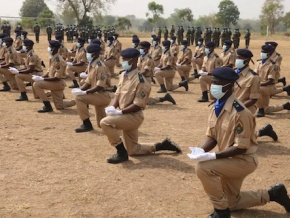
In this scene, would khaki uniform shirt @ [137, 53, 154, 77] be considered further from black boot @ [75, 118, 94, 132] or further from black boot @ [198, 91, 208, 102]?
black boot @ [75, 118, 94, 132]

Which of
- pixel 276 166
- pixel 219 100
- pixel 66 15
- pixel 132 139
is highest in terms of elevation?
pixel 66 15

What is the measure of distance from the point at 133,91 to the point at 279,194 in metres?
2.69

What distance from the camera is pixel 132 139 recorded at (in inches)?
246

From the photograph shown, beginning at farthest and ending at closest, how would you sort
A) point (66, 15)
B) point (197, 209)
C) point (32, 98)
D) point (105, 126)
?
point (66, 15)
point (32, 98)
point (105, 126)
point (197, 209)

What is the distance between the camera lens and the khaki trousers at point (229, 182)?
400 centimetres

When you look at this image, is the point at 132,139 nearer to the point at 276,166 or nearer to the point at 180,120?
the point at 276,166

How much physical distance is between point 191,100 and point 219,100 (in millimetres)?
7429

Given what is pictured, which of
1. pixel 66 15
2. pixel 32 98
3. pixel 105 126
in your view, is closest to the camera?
pixel 105 126

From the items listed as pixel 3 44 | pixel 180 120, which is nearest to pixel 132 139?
pixel 180 120

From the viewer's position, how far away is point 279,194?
4293mm

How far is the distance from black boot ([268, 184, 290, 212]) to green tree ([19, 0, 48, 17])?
8686 cm

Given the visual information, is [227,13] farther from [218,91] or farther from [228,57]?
[218,91]

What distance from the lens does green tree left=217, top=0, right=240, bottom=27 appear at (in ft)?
257

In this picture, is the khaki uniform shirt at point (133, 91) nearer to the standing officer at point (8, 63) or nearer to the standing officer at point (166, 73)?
the standing officer at point (166, 73)
